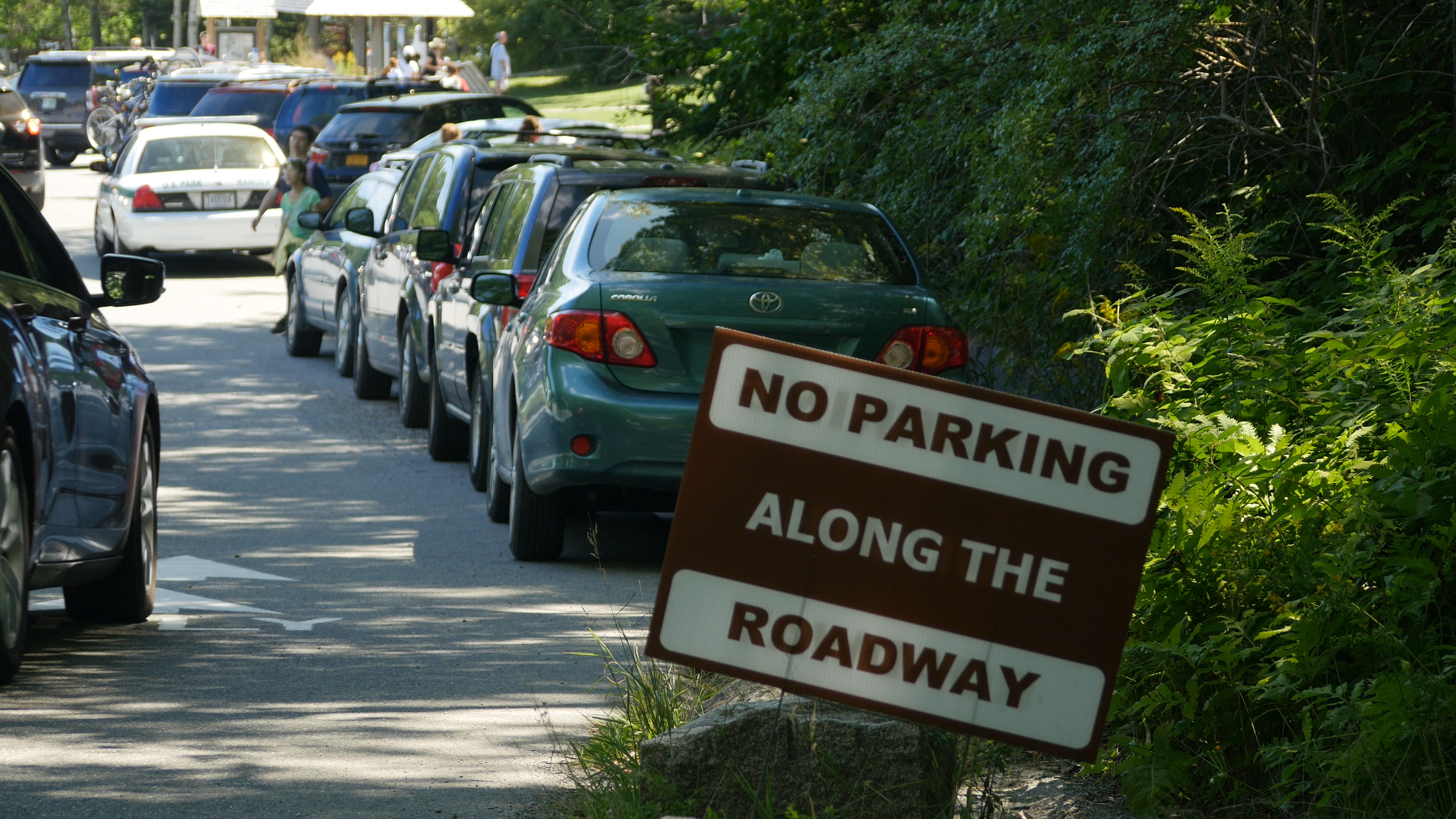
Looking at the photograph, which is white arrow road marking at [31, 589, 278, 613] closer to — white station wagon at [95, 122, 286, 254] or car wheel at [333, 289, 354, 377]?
car wheel at [333, 289, 354, 377]

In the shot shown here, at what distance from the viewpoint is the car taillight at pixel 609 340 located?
8484 mm

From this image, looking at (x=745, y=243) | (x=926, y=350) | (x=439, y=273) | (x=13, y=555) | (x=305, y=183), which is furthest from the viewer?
(x=305, y=183)

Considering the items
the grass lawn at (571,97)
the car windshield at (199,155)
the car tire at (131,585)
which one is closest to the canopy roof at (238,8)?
the grass lawn at (571,97)

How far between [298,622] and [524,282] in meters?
3.04

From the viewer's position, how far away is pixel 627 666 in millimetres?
6430

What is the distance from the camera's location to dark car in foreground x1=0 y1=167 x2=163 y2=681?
615 cm

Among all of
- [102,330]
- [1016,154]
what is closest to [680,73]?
[1016,154]

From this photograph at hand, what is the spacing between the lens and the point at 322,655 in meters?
7.07

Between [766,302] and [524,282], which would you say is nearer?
[766,302]

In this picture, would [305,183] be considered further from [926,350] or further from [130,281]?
[926,350]

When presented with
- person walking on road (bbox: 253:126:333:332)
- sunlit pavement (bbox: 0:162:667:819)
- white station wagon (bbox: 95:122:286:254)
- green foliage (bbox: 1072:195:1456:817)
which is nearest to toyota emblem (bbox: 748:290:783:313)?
sunlit pavement (bbox: 0:162:667:819)

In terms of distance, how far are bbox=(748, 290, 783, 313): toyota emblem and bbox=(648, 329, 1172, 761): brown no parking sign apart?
4484 mm

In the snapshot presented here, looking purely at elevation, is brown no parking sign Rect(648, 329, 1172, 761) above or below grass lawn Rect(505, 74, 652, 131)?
above

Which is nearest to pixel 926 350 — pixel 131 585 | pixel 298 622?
pixel 298 622
